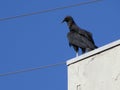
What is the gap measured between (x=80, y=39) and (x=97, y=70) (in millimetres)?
3822

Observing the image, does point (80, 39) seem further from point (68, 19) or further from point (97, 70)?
point (97, 70)

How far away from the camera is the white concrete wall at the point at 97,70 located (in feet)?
29.1

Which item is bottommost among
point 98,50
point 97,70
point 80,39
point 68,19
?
point 97,70

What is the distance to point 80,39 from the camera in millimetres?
12961

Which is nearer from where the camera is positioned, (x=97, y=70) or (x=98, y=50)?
(x=97, y=70)

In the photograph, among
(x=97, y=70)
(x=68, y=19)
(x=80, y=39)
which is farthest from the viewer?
(x=68, y=19)

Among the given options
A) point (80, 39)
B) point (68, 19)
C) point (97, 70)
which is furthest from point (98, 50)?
point (68, 19)

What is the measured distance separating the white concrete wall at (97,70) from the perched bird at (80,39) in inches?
111

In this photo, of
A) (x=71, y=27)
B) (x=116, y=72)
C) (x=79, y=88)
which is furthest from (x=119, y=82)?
(x=71, y=27)

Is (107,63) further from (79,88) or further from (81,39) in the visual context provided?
(81,39)

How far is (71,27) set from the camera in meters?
13.9

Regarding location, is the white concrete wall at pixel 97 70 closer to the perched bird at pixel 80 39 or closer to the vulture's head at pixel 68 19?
the perched bird at pixel 80 39

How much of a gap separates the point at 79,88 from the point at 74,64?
1.65 feet

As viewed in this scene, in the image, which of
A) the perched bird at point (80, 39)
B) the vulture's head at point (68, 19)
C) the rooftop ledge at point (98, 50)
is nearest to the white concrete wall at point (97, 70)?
the rooftop ledge at point (98, 50)
